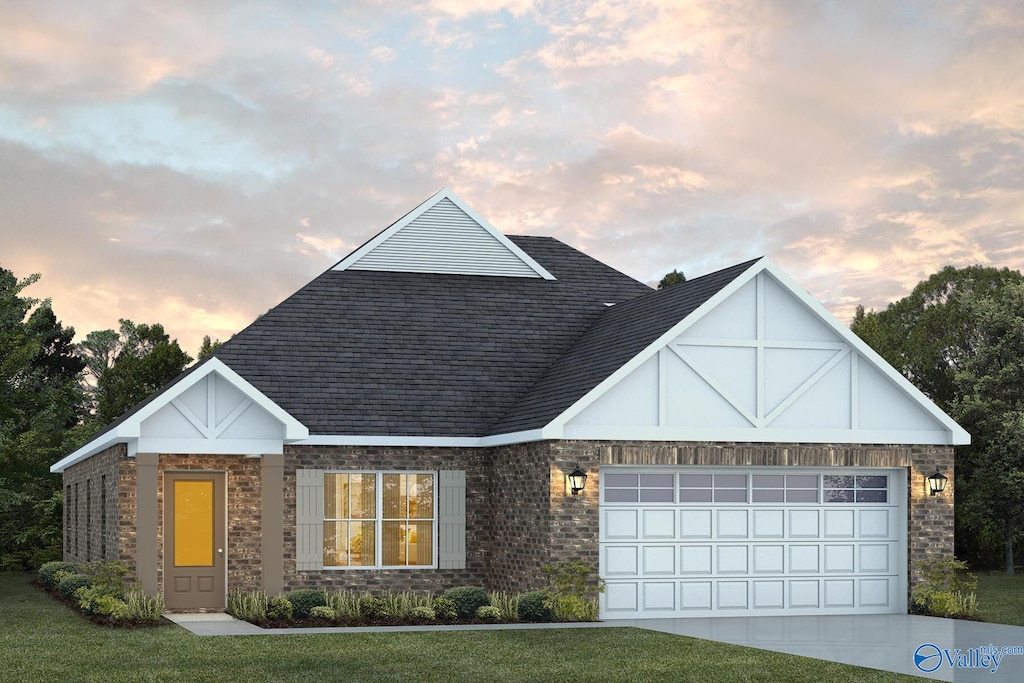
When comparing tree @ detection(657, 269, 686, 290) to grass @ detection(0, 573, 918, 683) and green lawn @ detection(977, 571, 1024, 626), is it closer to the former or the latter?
green lawn @ detection(977, 571, 1024, 626)

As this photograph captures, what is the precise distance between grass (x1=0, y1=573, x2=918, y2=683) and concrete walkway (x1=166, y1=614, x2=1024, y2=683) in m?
0.64

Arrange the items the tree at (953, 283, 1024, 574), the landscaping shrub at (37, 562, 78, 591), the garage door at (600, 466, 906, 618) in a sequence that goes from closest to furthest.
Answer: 1. the garage door at (600, 466, 906, 618)
2. the landscaping shrub at (37, 562, 78, 591)
3. the tree at (953, 283, 1024, 574)

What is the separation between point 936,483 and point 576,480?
643cm

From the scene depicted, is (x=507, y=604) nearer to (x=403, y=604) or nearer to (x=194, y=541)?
(x=403, y=604)

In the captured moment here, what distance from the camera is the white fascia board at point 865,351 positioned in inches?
855

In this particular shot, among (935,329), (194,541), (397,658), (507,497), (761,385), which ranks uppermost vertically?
(935,329)

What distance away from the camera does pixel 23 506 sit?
3888cm

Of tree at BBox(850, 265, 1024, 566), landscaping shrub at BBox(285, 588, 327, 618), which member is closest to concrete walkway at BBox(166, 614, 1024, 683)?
landscaping shrub at BBox(285, 588, 327, 618)

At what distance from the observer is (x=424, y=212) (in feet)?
89.6

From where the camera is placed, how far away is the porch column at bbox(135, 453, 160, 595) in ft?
68.1

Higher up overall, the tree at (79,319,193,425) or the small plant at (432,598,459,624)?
the tree at (79,319,193,425)

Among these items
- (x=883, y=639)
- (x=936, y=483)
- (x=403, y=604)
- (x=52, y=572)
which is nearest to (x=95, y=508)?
(x=52, y=572)

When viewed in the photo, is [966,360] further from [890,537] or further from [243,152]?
[243,152]

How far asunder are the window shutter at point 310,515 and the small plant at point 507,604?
134 inches
